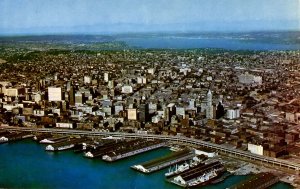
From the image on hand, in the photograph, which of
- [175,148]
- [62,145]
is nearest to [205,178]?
[175,148]

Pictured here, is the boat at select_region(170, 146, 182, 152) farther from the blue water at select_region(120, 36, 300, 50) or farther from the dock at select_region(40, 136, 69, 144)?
the dock at select_region(40, 136, 69, 144)

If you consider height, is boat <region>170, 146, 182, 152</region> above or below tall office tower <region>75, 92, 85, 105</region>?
below

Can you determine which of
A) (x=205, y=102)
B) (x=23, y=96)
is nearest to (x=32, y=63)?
(x=23, y=96)

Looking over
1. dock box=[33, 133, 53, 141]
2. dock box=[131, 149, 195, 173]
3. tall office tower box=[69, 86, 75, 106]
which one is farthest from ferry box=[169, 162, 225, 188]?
dock box=[33, 133, 53, 141]

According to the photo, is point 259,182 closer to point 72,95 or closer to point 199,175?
point 199,175

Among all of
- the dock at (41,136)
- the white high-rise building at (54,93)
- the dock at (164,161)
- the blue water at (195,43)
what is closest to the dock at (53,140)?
the dock at (41,136)
